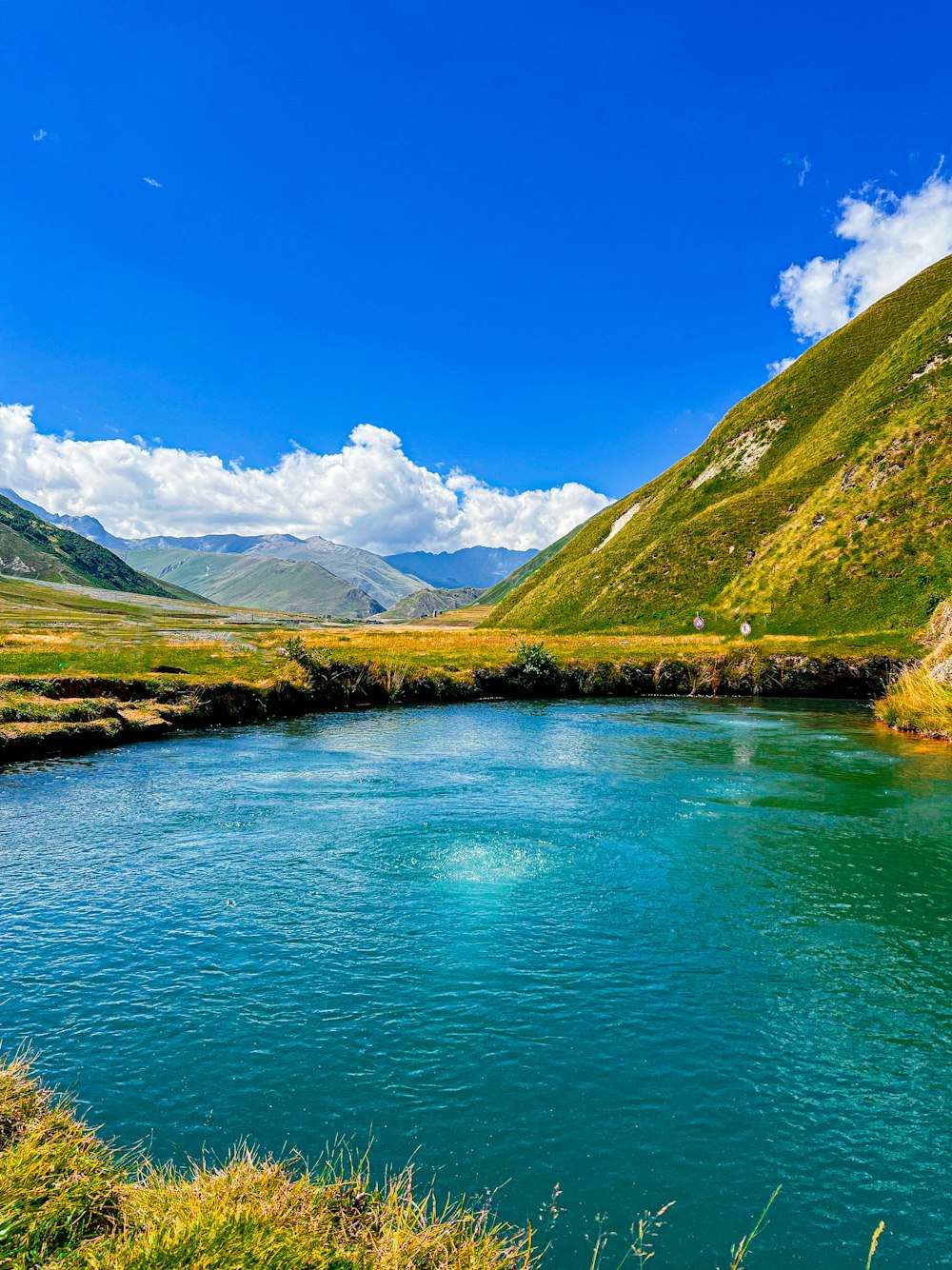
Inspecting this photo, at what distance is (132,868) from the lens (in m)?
22.5

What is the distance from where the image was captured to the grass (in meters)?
6.39

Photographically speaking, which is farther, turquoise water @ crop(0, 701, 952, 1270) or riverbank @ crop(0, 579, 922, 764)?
riverbank @ crop(0, 579, 922, 764)

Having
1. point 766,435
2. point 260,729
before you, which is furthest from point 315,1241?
point 766,435

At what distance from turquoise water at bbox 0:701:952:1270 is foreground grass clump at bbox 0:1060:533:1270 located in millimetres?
2143

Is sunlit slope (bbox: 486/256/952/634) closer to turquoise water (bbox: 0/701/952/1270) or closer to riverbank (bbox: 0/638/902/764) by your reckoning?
riverbank (bbox: 0/638/902/764)

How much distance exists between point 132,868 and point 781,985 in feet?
66.8

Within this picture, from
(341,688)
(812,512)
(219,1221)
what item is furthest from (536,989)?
(812,512)

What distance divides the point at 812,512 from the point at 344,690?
3282 inches

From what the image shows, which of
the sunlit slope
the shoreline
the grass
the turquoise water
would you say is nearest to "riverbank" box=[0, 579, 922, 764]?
the shoreline

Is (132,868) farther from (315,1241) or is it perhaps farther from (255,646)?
(255,646)

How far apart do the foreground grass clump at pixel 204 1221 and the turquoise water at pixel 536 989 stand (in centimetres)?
214

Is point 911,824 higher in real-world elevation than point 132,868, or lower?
higher

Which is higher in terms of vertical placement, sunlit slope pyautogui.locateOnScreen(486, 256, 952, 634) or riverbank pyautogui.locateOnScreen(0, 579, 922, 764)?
sunlit slope pyautogui.locateOnScreen(486, 256, 952, 634)

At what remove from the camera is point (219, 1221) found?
670cm
